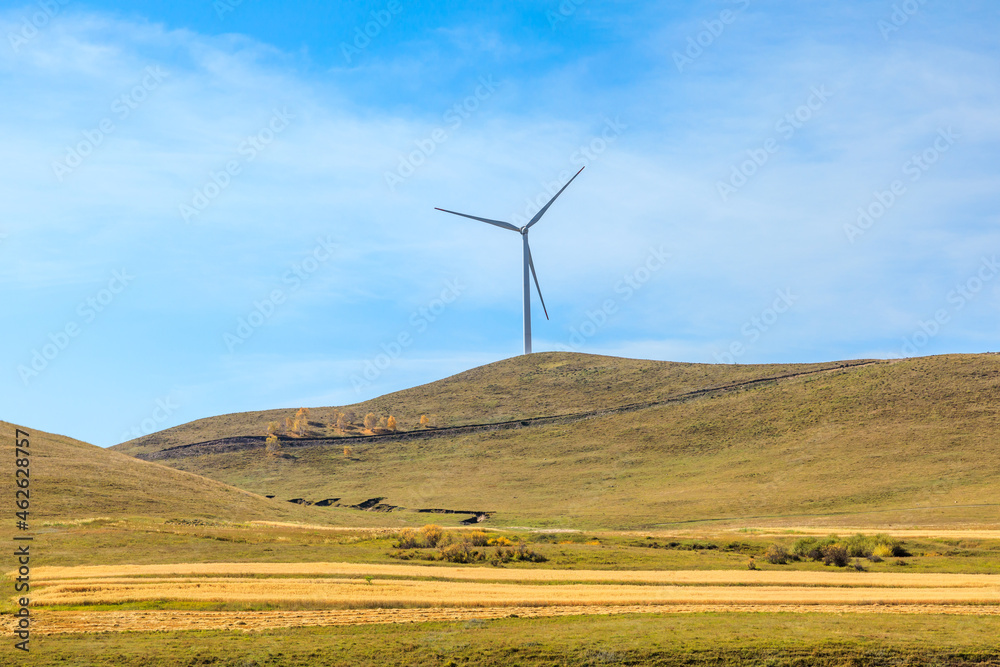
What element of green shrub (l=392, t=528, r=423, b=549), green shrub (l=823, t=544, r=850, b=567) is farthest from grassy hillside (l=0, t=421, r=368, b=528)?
green shrub (l=823, t=544, r=850, b=567)

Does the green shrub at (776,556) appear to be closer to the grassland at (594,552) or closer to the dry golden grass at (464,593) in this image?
the grassland at (594,552)

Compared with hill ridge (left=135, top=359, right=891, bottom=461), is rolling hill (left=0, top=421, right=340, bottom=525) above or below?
below

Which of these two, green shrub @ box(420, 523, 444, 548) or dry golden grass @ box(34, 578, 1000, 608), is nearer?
dry golden grass @ box(34, 578, 1000, 608)

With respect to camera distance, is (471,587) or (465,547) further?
(465,547)

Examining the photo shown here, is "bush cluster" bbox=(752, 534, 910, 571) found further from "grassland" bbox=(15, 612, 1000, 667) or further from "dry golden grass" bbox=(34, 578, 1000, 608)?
"grassland" bbox=(15, 612, 1000, 667)

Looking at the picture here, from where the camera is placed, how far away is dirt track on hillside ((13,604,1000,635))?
92.7ft

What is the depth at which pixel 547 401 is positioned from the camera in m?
191

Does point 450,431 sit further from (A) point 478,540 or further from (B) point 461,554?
(B) point 461,554

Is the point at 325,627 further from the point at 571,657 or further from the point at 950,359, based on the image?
the point at 950,359

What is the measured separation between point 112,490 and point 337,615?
55699mm

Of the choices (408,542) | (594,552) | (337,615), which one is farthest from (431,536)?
(337,615)

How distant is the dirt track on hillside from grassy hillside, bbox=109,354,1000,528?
4860 centimetres

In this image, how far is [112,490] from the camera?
77.9m

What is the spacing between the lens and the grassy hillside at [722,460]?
3780 inches
